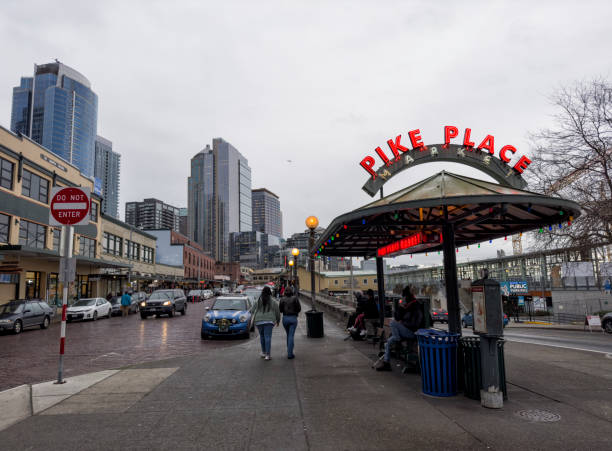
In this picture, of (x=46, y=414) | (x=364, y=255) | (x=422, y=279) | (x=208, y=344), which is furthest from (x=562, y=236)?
(x=422, y=279)

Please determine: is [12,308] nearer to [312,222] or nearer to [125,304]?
[125,304]

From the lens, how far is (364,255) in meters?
14.8

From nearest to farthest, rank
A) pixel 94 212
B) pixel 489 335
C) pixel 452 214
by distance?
pixel 489 335 < pixel 452 214 < pixel 94 212

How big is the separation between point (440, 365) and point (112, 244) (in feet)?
143

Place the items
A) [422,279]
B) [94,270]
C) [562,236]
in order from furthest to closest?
[422,279], [94,270], [562,236]

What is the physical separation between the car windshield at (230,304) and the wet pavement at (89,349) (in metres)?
1.33

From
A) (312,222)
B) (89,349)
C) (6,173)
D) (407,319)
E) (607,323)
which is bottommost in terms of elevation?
(607,323)

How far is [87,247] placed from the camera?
36562 mm

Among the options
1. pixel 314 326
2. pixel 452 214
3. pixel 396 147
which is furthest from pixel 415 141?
pixel 314 326

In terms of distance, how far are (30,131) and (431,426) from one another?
24119 cm

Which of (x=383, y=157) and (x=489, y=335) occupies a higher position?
(x=383, y=157)

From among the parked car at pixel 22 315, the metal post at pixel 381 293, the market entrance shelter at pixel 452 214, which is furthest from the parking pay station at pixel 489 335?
the parked car at pixel 22 315

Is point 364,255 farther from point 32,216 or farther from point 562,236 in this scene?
point 32,216

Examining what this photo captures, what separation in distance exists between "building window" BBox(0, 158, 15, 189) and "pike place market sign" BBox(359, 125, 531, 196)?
24384 mm
